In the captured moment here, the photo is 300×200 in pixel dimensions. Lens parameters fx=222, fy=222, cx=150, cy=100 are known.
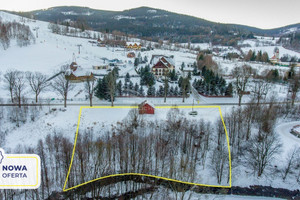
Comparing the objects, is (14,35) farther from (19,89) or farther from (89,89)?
(89,89)

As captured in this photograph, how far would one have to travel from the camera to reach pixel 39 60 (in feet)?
140

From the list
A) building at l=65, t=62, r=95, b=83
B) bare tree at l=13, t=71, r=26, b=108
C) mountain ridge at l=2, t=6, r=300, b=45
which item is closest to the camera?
bare tree at l=13, t=71, r=26, b=108

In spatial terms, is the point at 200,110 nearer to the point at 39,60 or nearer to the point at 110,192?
the point at 110,192

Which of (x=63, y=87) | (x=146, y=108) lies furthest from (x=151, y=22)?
(x=146, y=108)

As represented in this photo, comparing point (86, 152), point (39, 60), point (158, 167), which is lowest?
point (158, 167)

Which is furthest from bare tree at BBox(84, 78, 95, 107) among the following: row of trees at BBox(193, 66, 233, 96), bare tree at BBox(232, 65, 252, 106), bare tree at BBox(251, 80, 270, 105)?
bare tree at BBox(251, 80, 270, 105)

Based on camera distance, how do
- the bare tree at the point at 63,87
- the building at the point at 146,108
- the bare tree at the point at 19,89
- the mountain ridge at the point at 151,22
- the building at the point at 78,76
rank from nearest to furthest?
the building at the point at 146,108 → the bare tree at the point at 19,89 → the bare tree at the point at 63,87 → the building at the point at 78,76 → the mountain ridge at the point at 151,22

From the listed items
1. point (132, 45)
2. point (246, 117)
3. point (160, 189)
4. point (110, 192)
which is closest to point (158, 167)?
point (160, 189)

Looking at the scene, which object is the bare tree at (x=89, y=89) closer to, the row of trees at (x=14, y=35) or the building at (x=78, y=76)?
the building at (x=78, y=76)

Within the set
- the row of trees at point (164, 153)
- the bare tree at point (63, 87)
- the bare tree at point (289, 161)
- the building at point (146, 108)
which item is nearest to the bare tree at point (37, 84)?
the bare tree at point (63, 87)

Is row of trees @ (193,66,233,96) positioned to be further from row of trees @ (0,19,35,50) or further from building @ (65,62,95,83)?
row of trees @ (0,19,35,50)

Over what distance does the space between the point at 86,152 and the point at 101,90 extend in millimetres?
10814

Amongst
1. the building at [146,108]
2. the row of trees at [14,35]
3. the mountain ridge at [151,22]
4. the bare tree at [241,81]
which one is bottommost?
the building at [146,108]

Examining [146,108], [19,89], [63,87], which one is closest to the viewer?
[146,108]
